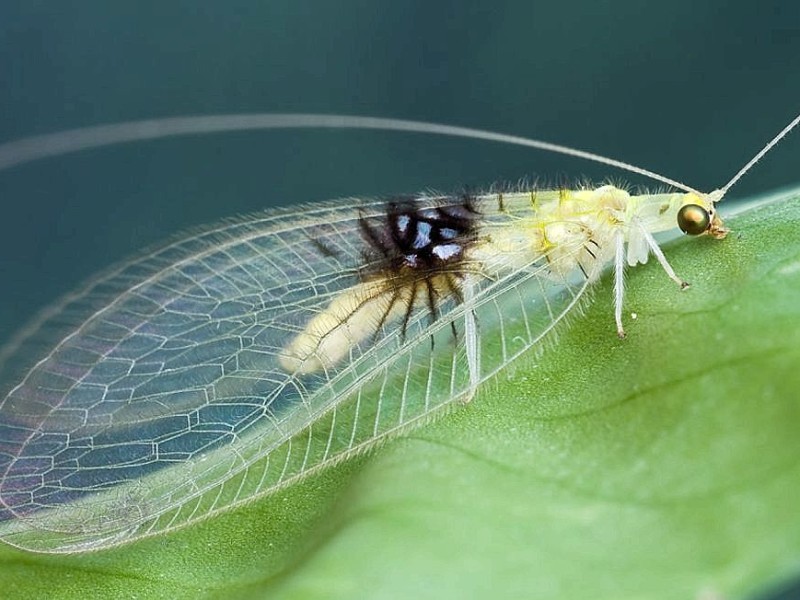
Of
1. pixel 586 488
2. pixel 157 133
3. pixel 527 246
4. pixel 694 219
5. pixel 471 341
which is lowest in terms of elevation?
pixel 586 488

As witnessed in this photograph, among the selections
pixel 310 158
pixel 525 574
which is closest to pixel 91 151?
pixel 310 158

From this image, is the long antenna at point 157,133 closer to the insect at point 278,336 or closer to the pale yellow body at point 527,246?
the insect at point 278,336

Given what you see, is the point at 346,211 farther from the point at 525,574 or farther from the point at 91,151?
the point at 91,151

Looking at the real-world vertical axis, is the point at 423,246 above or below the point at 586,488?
above

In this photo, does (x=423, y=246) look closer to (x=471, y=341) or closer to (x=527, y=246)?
(x=527, y=246)

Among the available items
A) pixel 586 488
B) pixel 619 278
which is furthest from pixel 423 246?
pixel 586 488

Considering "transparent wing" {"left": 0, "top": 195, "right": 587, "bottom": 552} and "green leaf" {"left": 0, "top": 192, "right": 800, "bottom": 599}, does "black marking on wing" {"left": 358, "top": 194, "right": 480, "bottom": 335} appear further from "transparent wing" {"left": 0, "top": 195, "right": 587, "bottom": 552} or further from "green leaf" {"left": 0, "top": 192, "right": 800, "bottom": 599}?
"green leaf" {"left": 0, "top": 192, "right": 800, "bottom": 599}

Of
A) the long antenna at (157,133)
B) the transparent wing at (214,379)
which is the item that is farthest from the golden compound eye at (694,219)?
the transparent wing at (214,379)
